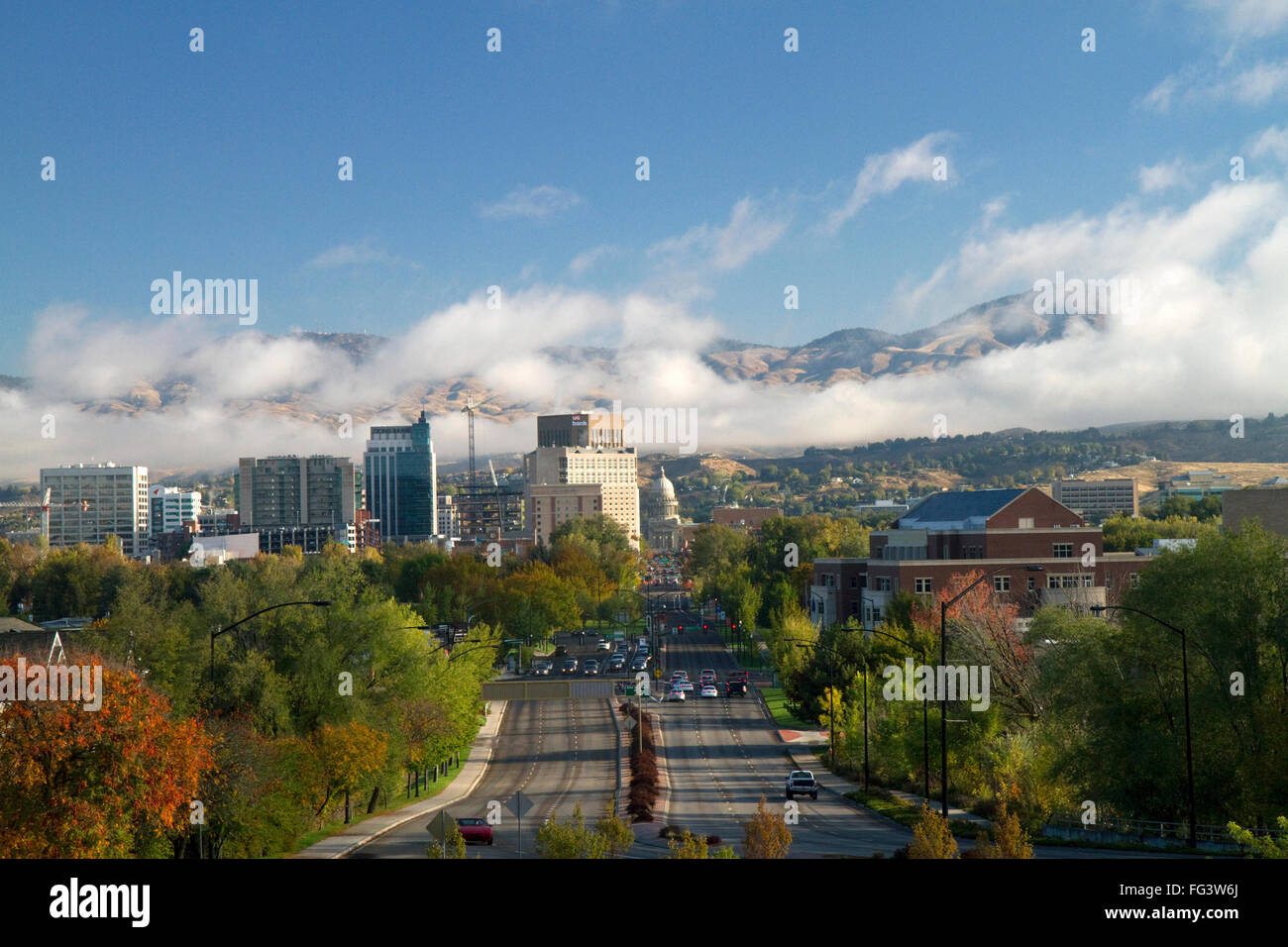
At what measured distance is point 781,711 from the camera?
281 ft

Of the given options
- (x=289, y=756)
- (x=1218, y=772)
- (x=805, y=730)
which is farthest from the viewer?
(x=805, y=730)

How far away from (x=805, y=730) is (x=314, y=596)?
34407 millimetres

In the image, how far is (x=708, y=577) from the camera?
174375 millimetres

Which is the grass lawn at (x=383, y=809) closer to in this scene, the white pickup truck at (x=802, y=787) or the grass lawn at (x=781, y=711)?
the white pickup truck at (x=802, y=787)

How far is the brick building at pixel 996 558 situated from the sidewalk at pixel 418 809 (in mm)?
32734

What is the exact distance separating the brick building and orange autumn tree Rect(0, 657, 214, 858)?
207 feet

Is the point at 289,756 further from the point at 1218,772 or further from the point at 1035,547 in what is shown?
the point at 1035,547

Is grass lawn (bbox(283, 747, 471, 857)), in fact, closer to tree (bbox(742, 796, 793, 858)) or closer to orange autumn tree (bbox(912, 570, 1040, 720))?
tree (bbox(742, 796, 793, 858))

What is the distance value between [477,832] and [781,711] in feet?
161

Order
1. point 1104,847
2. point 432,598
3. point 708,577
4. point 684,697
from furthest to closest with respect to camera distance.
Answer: point 708,577 < point 432,598 < point 684,697 < point 1104,847

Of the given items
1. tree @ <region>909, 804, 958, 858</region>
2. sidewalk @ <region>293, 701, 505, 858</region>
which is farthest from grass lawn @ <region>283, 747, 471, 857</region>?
tree @ <region>909, 804, 958, 858</region>

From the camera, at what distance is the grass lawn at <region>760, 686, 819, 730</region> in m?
79.8
